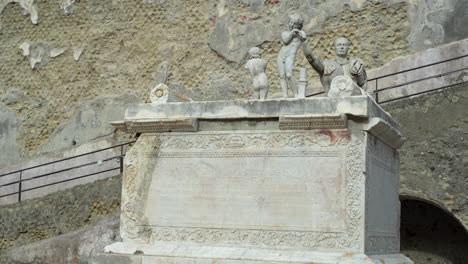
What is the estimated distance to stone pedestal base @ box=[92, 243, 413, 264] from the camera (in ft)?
19.6

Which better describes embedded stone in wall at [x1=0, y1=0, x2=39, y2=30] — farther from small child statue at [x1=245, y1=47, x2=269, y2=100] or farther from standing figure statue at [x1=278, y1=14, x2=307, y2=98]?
standing figure statue at [x1=278, y1=14, x2=307, y2=98]

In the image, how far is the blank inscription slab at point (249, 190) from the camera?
20.3 feet

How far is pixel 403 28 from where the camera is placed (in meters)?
11.9

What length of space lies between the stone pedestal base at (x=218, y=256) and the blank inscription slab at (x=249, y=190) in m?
0.21

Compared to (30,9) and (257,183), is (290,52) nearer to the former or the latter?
(257,183)

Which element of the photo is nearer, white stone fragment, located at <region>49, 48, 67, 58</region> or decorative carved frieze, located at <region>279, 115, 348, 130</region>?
decorative carved frieze, located at <region>279, 115, 348, 130</region>

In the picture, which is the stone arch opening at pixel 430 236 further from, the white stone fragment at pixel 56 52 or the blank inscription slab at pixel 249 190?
the white stone fragment at pixel 56 52

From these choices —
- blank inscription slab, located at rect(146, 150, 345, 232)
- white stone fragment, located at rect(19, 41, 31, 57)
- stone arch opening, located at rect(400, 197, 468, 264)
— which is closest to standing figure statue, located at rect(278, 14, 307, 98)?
blank inscription slab, located at rect(146, 150, 345, 232)

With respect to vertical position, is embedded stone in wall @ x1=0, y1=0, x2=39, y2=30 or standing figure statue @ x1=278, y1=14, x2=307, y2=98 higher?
embedded stone in wall @ x1=0, y1=0, x2=39, y2=30

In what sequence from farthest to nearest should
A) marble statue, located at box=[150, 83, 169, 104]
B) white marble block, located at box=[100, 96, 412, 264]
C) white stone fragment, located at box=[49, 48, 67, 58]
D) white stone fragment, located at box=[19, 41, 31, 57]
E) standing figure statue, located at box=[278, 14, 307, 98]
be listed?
white stone fragment, located at box=[19, 41, 31, 57], white stone fragment, located at box=[49, 48, 67, 58], marble statue, located at box=[150, 83, 169, 104], standing figure statue, located at box=[278, 14, 307, 98], white marble block, located at box=[100, 96, 412, 264]

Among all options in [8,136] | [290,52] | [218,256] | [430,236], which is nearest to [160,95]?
[290,52]

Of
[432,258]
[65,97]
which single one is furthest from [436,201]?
[65,97]

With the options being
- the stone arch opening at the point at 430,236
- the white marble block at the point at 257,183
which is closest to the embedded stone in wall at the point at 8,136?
the stone arch opening at the point at 430,236

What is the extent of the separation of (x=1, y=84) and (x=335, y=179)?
36.5ft
